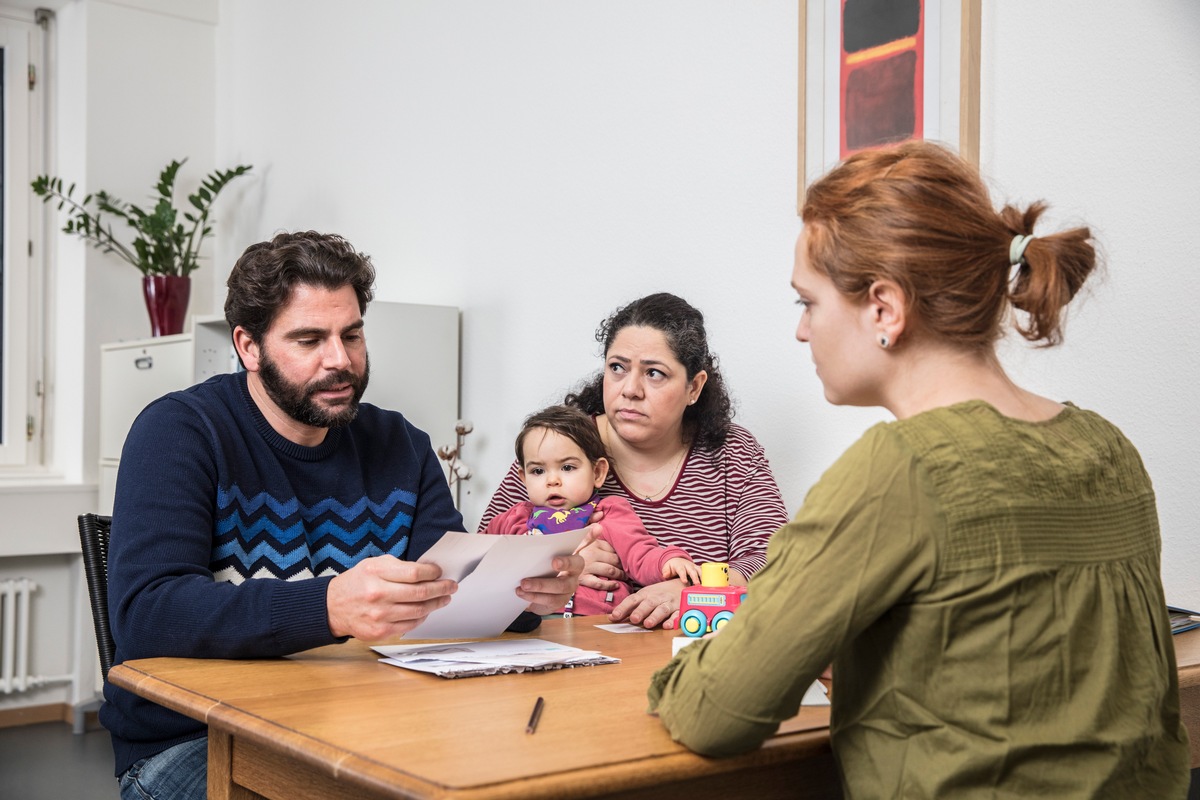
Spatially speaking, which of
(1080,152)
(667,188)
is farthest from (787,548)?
(667,188)

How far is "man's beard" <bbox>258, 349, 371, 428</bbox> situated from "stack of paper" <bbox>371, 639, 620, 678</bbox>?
0.47m

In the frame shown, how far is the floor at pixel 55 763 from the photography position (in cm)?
364

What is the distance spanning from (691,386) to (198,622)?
139 centimetres

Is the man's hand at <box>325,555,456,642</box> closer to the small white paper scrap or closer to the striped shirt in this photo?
the small white paper scrap

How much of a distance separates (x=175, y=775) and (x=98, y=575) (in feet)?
1.57

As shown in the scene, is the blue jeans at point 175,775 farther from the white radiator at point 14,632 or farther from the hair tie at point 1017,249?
the white radiator at point 14,632

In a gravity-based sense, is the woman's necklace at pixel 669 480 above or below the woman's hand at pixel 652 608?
above

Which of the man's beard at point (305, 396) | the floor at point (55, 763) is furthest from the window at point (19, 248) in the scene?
the man's beard at point (305, 396)

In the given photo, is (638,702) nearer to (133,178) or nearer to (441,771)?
(441,771)

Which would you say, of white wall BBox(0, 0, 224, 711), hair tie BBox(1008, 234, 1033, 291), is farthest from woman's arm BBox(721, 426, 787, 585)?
white wall BBox(0, 0, 224, 711)

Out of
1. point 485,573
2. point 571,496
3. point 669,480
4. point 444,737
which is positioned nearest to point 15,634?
point 571,496

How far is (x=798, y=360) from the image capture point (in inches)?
106

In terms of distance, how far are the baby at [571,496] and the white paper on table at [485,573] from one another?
62 centimetres

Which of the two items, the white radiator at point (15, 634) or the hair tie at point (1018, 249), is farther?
the white radiator at point (15, 634)
